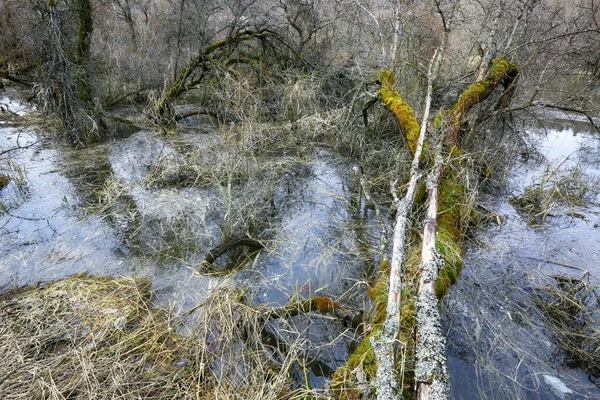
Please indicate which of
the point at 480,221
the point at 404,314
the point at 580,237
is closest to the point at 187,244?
the point at 404,314

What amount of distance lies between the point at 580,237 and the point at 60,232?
632cm

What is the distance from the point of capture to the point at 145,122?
7961 millimetres

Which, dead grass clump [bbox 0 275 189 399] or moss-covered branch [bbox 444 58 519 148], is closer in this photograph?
dead grass clump [bbox 0 275 189 399]

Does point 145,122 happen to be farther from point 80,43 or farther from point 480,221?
point 480,221

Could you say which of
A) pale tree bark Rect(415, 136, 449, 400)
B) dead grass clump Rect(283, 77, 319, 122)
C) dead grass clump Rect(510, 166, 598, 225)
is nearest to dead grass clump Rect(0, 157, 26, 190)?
Result: dead grass clump Rect(283, 77, 319, 122)

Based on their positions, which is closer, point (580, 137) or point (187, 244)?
point (187, 244)

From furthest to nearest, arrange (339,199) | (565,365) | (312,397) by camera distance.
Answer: (339,199) → (565,365) → (312,397)

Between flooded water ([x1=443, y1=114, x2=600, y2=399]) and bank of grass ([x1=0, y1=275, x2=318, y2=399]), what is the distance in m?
1.40

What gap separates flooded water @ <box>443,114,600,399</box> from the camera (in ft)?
8.25

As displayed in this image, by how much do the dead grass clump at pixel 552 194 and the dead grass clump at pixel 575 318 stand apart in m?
1.63

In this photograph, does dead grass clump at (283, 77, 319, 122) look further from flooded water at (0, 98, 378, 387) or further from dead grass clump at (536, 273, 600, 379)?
dead grass clump at (536, 273, 600, 379)

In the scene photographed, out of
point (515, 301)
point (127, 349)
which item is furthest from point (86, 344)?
point (515, 301)

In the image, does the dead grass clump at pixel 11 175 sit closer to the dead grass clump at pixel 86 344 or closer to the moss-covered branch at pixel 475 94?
the dead grass clump at pixel 86 344

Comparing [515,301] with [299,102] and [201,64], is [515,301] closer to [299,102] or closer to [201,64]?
[299,102]
